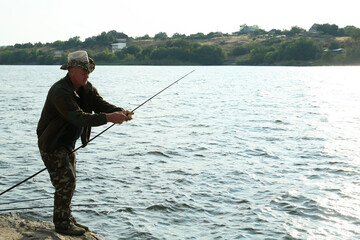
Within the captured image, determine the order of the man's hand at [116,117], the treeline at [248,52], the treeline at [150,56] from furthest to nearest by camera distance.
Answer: the treeline at [150,56] → the treeline at [248,52] → the man's hand at [116,117]

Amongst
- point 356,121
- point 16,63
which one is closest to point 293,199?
point 356,121

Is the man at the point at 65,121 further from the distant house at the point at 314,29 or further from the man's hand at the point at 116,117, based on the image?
the distant house at the point at 314,29

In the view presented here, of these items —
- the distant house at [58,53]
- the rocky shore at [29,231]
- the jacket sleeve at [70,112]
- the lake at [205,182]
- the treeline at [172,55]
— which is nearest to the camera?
the jacket sleeve at [70,112]

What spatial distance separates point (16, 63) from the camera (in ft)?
621

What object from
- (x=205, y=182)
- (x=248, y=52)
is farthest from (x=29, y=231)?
(x=248, y=52)

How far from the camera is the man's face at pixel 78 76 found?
17.7ft

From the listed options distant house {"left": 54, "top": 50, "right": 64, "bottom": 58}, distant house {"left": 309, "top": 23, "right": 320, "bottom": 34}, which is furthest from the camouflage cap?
distant house {"left": 309, "top": 23, "right": 320, "bottom": 34}

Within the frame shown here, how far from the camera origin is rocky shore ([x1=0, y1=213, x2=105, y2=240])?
570cm

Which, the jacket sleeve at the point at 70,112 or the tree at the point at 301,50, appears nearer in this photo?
the jacket sleeve at the point at 70,112

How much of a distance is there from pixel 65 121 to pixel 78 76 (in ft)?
1.75

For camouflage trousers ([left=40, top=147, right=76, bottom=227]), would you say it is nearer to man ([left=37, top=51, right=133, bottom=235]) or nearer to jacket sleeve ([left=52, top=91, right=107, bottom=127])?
man ([left=37, top=51, right=133, bottom=235])

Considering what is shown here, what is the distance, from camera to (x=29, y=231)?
19.7 ft

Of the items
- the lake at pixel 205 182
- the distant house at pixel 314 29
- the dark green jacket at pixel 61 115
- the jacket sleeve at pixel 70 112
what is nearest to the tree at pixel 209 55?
the distant house at pixel 314 29

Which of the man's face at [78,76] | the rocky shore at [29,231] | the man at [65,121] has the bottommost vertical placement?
the rocky shore at [29,231]
